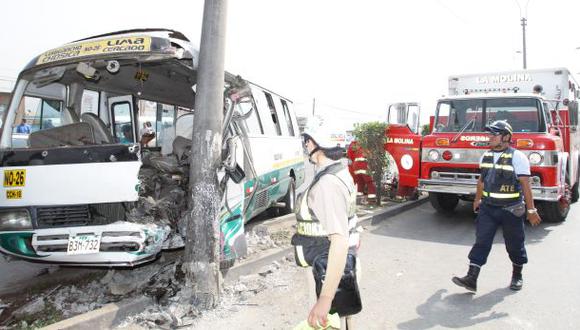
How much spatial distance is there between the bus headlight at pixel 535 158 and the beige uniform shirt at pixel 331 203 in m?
6.07

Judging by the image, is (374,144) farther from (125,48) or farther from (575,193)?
(125,48)

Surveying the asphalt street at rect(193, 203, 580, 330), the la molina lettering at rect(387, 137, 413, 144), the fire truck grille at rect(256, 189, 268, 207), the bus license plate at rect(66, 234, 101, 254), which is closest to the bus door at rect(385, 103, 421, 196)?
the la molina lettering at rect(387, 137, 413, 144)

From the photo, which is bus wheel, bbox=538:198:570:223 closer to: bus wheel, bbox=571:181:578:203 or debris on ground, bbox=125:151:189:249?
bus wheel, bbox=571:181:578:203

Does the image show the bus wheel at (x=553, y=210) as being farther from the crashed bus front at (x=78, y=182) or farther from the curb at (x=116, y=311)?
the crashed bus front at (x=78, y=182)

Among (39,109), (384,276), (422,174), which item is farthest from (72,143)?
(422,174)

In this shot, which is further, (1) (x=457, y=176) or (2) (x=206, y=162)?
(1) (x=457, y=176)

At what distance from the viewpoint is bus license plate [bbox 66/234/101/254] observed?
4.16 meters

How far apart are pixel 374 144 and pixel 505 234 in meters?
4.61

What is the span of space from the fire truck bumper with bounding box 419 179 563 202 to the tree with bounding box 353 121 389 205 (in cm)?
123

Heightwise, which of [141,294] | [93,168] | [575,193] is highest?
[93,168]

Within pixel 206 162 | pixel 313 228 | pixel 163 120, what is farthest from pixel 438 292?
pixel 163 120

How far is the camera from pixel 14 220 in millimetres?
4473

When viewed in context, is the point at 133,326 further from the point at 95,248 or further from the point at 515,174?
the point at 515,174

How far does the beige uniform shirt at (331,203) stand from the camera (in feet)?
7.93
